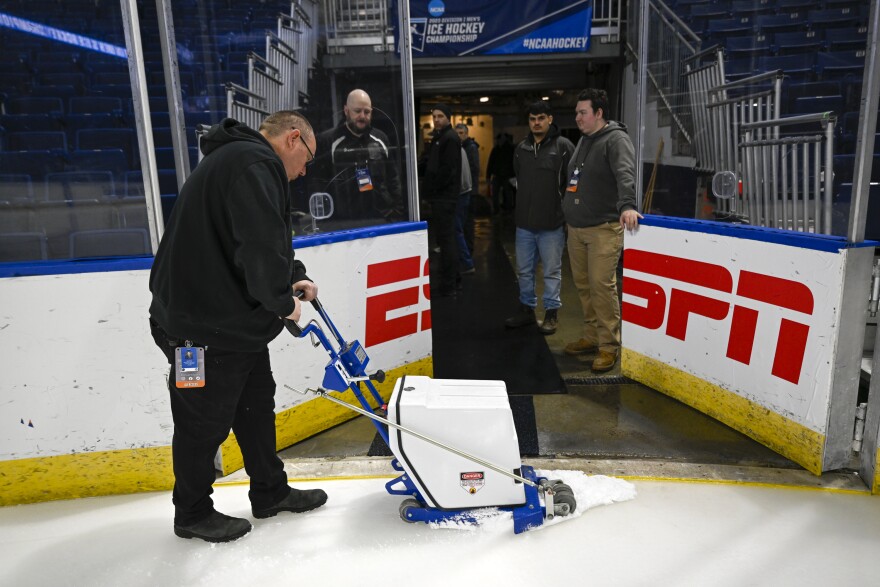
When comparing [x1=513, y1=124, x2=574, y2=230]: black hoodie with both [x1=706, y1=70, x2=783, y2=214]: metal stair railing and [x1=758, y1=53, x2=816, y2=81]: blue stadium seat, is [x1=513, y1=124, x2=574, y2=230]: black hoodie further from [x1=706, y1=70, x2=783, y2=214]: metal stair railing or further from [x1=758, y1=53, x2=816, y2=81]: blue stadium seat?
[x1=758, y1=53, x2=816, y2=81]: blue stadium seat

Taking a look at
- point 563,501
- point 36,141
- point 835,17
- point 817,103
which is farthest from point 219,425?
point 835,17

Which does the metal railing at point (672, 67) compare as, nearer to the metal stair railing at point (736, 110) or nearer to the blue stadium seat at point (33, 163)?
the metal stair railing at point (736, 110)

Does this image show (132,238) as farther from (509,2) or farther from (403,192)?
(509,2)

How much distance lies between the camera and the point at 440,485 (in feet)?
6.59

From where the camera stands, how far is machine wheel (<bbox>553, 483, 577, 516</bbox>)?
2076mm

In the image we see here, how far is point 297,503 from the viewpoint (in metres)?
2.21

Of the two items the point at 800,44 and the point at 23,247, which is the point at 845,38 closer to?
the point at 800,44

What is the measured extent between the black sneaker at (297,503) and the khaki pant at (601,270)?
80.3 inches

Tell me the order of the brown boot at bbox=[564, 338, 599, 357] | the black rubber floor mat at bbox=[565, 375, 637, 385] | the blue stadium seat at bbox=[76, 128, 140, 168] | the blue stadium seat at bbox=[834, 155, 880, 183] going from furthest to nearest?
the brown boot at bbox=[564, 338, 599, 357] → the black rubber floor mat at bbox=[565, 375, 637, 385] → the blue stadium seat at bbox=[834, 155, 880, 183] → the blue stadium seat at bbox=[76, 128, 140, 168]

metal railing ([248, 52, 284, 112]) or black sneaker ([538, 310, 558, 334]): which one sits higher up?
metal railing ([248, 52, 284, 112])

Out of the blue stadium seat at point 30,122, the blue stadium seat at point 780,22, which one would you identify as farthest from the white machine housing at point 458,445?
the blue stadium seat at point 780,22

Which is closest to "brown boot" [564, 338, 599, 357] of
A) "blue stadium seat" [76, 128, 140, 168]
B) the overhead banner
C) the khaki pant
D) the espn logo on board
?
the khaki pant

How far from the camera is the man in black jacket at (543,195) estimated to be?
12.9 ft

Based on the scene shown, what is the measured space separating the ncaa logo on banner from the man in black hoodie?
6704 mm
